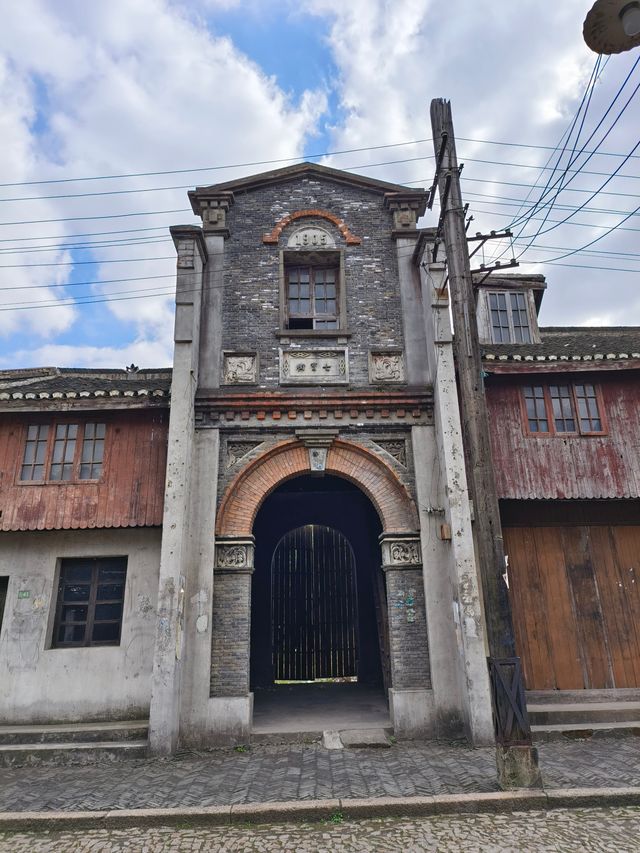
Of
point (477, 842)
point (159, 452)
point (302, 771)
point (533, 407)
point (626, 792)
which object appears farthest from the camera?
point (533, 407)

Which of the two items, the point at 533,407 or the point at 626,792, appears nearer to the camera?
the point at 626,792

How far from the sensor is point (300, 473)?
9.20 m

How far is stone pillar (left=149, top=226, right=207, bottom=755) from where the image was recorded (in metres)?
7.50

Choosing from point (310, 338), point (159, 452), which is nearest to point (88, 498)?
point (159, 452)

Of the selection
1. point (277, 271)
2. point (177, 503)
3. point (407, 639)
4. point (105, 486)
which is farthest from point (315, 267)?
point (407, 639)

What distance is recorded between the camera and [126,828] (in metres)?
5.43

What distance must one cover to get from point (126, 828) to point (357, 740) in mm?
3434

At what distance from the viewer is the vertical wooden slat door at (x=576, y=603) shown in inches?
370

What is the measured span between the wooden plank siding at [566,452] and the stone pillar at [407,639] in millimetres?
2073

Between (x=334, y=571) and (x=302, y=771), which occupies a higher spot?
(x=334, y=571)

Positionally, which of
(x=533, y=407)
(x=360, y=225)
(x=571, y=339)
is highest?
(x=360, y=225)

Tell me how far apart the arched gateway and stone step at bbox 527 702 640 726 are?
1.96 meters

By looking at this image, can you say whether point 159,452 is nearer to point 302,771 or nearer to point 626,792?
point 302,771

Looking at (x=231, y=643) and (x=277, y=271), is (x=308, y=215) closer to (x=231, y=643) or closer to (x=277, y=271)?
(x=277, y=271)
